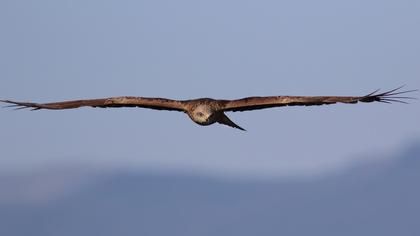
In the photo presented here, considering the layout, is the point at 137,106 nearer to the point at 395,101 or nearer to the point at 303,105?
the point at 303,105

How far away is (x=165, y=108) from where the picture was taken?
87.6 ft

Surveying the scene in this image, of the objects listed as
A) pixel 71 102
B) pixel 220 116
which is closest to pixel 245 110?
pixel 220 116

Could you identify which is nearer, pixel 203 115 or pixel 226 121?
pixel 203 115

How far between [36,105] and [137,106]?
240 cm

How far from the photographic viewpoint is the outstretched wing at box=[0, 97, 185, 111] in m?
26.5

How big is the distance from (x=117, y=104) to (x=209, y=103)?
2317mm

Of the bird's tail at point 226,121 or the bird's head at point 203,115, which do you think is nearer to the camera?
the bird's head at point 203,115

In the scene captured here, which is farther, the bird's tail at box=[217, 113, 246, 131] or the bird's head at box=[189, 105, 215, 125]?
the bird's tail at box=[217, 113, 246, 131]

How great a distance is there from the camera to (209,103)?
25.9 metres

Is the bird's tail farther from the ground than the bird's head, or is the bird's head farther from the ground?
the bird's tail

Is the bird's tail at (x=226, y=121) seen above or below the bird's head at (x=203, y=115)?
above

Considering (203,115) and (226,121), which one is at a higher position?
(226,121)

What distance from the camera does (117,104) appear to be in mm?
26844

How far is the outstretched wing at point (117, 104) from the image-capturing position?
26.5 meters
